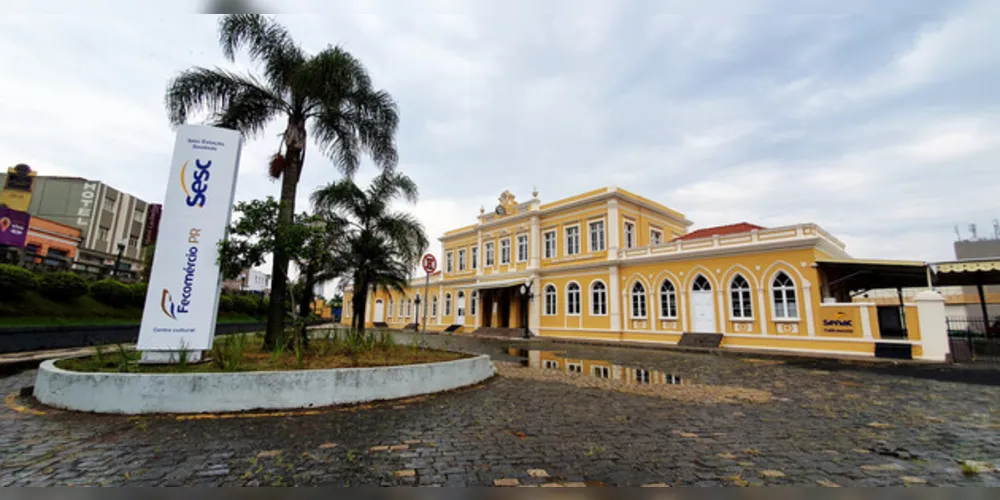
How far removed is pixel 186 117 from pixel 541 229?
20009mm

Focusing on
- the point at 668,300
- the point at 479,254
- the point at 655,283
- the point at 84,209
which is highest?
the point at 84,209

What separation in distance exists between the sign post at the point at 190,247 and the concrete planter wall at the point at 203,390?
48.7 inches

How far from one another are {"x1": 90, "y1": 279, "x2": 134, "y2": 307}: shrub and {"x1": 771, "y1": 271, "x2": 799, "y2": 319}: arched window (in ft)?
88.0

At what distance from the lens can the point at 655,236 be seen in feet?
82.1

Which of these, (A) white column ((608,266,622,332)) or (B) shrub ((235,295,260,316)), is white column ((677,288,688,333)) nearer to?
(A) white column ((608,266,622,332))

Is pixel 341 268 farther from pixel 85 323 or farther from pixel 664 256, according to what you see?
pixel 664 256

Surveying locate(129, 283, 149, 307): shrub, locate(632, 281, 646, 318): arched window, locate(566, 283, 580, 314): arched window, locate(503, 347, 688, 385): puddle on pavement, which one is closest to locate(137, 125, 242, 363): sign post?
locate(503, 347, 688, 385): puddle on pavement

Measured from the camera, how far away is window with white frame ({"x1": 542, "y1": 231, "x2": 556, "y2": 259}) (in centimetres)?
2588

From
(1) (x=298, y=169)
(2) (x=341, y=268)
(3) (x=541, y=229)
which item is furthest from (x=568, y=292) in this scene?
(1) (x=298, y=169)

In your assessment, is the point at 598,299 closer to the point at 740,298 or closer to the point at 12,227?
the point at 740,298

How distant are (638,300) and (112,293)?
2344cm

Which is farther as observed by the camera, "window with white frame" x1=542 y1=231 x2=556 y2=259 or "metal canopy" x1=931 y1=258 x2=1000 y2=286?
"window with white frame" x1=542 y1=231 x2=556 y2=259

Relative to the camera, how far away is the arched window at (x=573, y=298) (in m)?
23.9

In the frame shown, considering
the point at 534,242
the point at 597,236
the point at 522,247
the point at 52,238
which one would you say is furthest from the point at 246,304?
the point at 597,236
